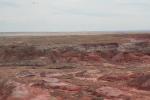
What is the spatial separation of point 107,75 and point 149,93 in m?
6.43

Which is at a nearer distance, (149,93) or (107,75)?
(149,93)

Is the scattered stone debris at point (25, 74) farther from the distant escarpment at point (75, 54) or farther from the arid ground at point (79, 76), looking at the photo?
the distant escarpment at point (75, 54)

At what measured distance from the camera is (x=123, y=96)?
24.6 meters

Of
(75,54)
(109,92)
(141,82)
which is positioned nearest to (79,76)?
(141,82)

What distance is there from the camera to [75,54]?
1901 inches

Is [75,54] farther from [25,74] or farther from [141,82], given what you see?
[141,82]

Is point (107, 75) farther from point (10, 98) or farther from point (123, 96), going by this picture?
point (10, 98)

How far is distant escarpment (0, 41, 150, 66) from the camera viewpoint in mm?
46625

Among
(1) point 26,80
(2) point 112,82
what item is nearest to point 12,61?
(1) point 26,80

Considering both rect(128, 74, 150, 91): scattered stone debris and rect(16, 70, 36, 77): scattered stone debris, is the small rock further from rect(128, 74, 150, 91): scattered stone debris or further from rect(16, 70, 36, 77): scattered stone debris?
rect(16, 70, 36, 77): scattered stone debris

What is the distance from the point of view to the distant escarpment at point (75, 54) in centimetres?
4662

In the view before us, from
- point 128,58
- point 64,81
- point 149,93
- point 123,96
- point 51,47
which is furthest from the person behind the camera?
point 51,47

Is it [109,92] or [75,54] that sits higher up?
[75,54]

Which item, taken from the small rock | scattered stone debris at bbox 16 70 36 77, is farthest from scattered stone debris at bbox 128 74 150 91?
scattered stone debris at bbox 16 70 36 77
